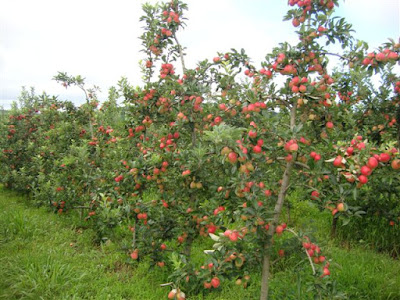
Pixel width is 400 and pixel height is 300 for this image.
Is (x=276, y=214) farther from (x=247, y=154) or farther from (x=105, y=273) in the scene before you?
(x=105, y=273)

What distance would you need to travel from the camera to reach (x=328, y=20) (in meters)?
2.46

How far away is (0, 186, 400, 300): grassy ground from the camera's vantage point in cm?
326

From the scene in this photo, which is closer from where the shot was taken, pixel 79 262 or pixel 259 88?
pixel 259 88

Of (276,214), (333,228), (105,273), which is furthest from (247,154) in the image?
(333,228)

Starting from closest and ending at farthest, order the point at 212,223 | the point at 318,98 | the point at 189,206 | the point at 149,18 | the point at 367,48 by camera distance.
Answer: the point at 318,98
the point at 367,48
the point at 212,223
the point at 189,206
the point at 149,18

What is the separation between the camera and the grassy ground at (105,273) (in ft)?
10.7

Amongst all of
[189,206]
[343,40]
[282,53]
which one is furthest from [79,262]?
[343,40]

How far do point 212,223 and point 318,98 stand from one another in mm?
1505

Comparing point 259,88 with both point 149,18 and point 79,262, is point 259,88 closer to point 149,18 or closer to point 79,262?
point 149,18

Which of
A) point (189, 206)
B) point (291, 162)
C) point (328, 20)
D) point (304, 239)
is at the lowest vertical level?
point (304, 239)

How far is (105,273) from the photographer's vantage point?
3.72 metres

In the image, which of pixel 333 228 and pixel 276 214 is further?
pixel 333 228

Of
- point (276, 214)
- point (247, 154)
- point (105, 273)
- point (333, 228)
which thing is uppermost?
point (247, 154)

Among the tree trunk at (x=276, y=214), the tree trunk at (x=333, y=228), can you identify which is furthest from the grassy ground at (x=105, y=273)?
the tree trunk at (x=276, y=214)
